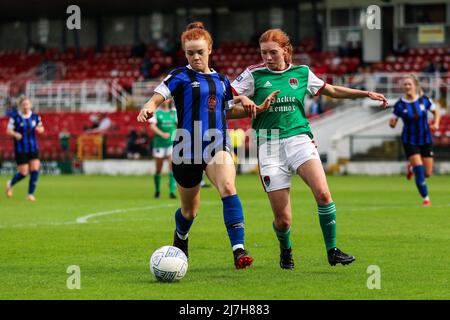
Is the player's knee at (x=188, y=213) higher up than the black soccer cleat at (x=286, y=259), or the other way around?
the player's knee at (x=188, y=213)

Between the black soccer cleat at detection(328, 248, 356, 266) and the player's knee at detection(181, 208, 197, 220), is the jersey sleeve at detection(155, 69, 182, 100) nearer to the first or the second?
the player's knee at detection(181, 208, 197, 220)

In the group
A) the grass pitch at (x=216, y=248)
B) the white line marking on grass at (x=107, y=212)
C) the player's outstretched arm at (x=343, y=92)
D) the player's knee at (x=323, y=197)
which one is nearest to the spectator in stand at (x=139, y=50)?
the grass pitch at (x=216, y=248)

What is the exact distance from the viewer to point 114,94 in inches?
1745

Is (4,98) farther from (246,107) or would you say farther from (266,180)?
(246,107)

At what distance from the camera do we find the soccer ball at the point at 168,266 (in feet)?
30.7

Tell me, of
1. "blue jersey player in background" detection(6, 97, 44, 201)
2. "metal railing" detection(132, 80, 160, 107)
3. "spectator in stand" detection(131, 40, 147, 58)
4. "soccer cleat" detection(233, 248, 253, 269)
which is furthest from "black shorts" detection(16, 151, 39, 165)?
"spectator in stand" detection(131, 40, 147, 58)

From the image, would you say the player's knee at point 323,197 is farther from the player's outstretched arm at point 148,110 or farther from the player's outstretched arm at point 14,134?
the player's outstretched arm at point 14,134

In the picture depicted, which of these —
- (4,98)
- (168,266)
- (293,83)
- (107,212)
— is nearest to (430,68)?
(4,98)

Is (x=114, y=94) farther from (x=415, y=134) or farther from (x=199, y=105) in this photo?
(x=199, y=105)

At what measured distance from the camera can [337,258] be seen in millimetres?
10078

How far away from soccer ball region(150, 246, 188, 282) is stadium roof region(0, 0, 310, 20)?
3881cm

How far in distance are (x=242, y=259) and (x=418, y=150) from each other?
10.1 m

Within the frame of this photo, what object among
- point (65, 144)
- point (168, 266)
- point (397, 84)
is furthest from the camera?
point (397, 84)
